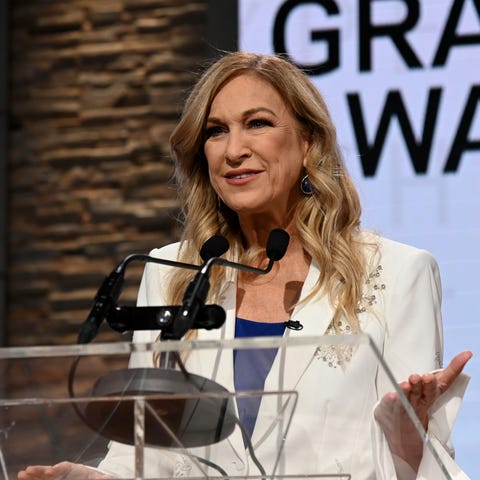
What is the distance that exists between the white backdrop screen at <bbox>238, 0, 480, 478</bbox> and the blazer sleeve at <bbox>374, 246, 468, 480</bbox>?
1208mm

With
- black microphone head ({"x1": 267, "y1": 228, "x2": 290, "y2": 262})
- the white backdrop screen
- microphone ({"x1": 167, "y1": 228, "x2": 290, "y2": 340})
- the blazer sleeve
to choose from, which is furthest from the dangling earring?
the white backdrop screen

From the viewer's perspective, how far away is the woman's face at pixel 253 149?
2.44 metres

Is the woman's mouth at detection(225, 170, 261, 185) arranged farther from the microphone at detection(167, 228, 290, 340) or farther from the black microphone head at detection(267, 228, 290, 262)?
the microphone at detection(167, 228, 290, 340)

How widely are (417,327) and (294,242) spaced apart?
41cm

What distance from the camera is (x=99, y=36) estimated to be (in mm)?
4426

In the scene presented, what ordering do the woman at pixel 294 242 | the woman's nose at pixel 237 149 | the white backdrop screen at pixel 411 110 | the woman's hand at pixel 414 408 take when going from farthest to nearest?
the white backdrop screen at pixel 411 110 → the woman's nose at pixel 237 149 → the woman at pixel 294 242 → the woman's hand at pixel 414 408

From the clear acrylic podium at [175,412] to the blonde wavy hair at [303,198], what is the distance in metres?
0.85

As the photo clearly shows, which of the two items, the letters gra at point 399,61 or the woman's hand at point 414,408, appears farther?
the letters gra at point 399,61

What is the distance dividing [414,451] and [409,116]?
213 cm

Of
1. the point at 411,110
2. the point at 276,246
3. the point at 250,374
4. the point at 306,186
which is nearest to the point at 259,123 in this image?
the point at 306,186

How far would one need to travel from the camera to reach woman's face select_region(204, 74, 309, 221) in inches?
96.2

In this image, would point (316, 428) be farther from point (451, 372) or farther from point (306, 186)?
point (306, 186)

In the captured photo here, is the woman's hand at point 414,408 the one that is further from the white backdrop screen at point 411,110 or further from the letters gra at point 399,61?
the letters gra at point 399,61

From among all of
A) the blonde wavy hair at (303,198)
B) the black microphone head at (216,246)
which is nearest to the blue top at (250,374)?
the black microphone head at (216,246)
